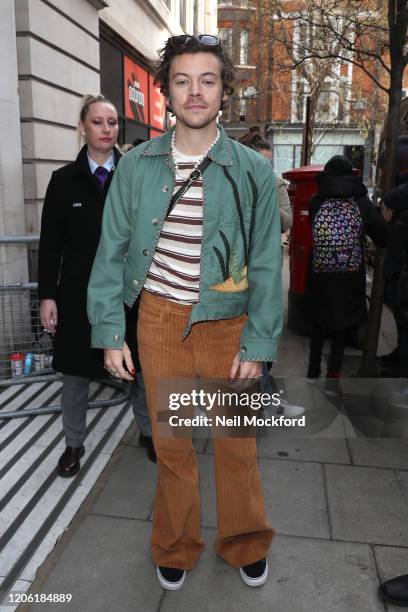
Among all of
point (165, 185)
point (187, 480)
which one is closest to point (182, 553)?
point (187, 480)

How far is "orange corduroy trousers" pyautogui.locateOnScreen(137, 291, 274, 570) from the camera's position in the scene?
7.69 feet

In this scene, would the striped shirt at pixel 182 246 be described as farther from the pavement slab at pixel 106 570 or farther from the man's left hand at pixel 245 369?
the pavement slab at pixel 106 570

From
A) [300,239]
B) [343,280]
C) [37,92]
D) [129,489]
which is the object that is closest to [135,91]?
[37,92]

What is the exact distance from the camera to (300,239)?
6.46 m

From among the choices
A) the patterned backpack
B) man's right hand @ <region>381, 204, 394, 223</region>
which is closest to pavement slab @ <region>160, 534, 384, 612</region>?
the patterned backpack

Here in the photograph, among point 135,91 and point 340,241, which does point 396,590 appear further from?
point 135,91

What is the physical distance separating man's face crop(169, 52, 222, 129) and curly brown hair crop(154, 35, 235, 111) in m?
0.02

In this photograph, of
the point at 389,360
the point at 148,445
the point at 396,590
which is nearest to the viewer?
the point at 396,590

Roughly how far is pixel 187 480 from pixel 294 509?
0.93 meters

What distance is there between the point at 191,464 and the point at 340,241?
244 centimetres

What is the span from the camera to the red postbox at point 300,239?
616 cm

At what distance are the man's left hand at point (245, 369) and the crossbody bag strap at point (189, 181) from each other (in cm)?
65

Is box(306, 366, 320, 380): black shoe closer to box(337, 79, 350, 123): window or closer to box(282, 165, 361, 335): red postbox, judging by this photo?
box(282, 165, 361, 335): red postbox

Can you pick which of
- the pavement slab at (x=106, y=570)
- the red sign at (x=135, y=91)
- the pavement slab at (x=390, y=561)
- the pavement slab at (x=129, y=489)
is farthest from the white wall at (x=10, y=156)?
the red sign at (x=135, y=91)
